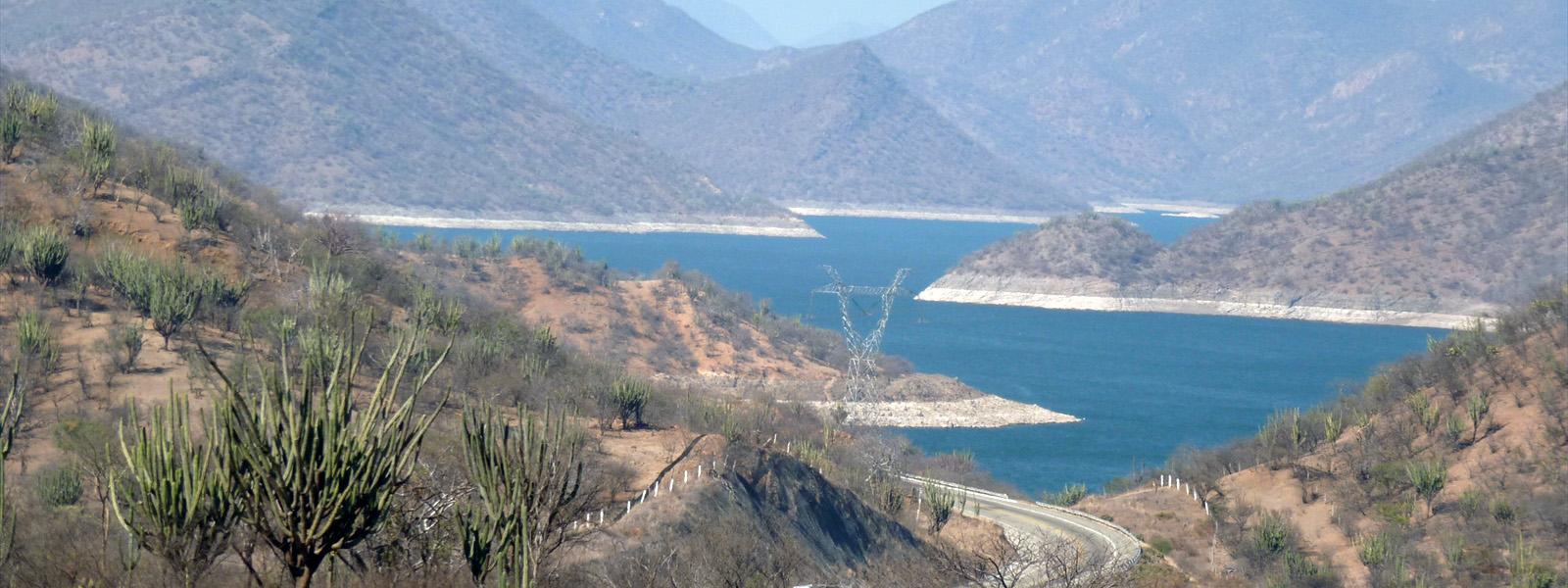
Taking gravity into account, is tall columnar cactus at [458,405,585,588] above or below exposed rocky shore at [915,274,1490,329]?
above

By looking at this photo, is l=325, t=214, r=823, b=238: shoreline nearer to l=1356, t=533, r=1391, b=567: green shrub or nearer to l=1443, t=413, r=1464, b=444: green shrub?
l=1443, t=413, r=1464, b=444: green shrub

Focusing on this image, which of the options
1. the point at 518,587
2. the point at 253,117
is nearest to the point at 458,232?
the point at 253,117

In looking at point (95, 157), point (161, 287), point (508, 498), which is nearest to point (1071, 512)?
point (161, 287)

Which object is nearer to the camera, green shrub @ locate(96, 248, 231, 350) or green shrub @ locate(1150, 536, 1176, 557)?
green shrub @ locate(96, 248, 231, 350)

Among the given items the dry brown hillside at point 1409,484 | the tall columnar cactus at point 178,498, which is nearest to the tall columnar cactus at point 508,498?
the tall columnar cactus at point 178,498

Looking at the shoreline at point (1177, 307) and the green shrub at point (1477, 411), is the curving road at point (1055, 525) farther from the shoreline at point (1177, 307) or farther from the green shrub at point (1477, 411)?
the shoreline at point (1177, 307)

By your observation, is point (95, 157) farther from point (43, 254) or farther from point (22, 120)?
point (43, 254)

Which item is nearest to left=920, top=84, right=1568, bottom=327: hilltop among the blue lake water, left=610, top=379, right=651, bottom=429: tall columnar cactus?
the blue lake water
